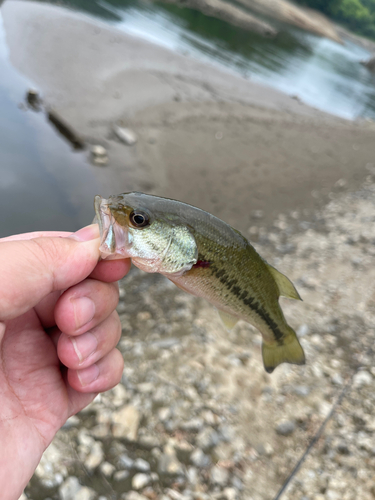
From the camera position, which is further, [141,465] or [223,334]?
[223,334]

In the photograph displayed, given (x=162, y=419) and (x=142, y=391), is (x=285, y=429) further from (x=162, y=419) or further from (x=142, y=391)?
(x=142, y=391)

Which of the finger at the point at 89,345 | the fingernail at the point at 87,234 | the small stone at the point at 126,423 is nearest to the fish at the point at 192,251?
the fingernail at the point at 87,234

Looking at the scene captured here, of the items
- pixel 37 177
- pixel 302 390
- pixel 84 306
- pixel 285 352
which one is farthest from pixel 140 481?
pixel 37 177

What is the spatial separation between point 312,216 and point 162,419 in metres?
6.67

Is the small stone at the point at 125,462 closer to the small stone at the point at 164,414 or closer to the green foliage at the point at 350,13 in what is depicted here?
the small stone at the point at 164,414

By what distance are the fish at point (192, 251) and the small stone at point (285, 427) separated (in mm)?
1803

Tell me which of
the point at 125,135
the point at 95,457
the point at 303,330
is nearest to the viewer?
the point at 95,457

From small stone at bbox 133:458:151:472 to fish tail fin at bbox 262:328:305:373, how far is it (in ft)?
5.15

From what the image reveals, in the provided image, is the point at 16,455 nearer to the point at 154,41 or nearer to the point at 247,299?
the point at 247,299

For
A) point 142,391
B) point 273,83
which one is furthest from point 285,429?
point 273,83

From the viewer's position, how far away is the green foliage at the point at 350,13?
207ft

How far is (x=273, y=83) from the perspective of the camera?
69.6 feet

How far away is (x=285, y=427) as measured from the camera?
375cm

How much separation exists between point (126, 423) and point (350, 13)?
88.2m
